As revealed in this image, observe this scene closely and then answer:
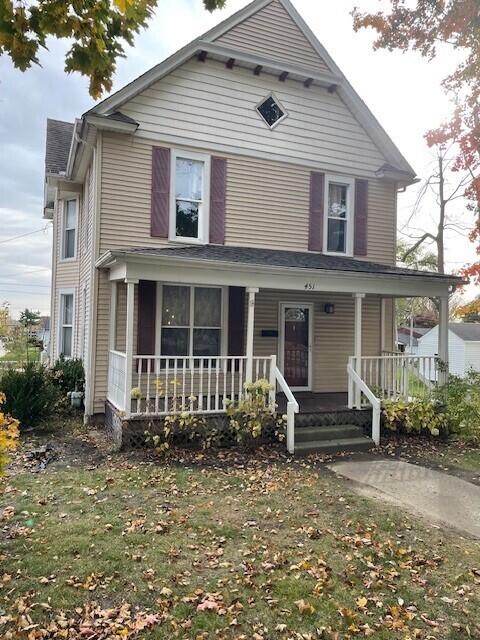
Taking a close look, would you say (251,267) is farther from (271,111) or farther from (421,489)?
(271,111)

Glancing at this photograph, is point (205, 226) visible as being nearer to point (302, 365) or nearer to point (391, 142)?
point (302, 365)

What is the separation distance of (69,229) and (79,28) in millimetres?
10405

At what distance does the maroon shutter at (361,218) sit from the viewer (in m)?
11.2

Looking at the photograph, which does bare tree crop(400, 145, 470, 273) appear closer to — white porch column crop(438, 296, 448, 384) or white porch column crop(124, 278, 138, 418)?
white porch column crop(438, 296, 448, 384)

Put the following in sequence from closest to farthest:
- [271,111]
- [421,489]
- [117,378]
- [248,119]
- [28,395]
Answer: [421,489] < [117,378] < [28,395] < [248,119] < [271,111]

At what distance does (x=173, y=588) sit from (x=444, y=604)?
205 centimetres

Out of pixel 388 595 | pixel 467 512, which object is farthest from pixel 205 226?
pixel 388 595

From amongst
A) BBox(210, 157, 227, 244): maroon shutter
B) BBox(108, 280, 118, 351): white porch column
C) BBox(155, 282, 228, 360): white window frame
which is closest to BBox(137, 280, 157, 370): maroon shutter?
BBox(155, 282, 228, 360): white window frame

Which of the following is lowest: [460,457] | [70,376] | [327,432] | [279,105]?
[460,457]

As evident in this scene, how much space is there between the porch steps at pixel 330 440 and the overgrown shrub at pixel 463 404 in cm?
197

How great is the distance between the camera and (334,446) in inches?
309

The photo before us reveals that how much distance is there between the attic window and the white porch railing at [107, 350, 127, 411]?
625 centimetres

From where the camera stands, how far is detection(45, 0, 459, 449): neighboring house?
28.1 ft

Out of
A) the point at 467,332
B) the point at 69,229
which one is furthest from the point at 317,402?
the point at 467,332
